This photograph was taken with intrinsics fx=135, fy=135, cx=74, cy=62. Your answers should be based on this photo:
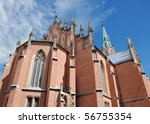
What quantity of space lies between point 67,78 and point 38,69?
392 cm

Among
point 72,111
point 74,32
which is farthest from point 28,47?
point 72,111

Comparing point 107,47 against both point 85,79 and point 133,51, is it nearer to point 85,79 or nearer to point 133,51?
point 133,51

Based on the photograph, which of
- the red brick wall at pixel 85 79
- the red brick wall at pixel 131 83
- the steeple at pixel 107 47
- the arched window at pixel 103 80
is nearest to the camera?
the red brick wall at pixel 85 79

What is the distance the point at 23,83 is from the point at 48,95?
10.9 ft

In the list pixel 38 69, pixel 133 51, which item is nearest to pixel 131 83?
pixel 133 51

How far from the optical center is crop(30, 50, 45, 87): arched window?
15.7 meters

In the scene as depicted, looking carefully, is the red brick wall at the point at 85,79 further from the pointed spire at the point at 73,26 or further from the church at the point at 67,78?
the pointed spire at the point at 73,26

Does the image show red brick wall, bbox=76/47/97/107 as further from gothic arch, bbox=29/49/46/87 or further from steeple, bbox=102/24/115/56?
steeple, bbox=102/24/115/56

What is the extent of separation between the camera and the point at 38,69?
16.6 meters

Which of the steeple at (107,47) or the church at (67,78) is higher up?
the steeple at (107,47)

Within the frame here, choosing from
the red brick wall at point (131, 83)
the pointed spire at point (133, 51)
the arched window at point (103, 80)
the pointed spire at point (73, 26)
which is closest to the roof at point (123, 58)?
the pointed spire at point (133, 51)

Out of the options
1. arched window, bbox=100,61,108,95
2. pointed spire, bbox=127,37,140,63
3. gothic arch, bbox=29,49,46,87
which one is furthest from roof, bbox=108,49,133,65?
gothic arch, bbox=29,49,46,87

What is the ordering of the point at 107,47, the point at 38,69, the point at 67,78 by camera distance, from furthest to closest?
the point at 107,47 → the point at 67,78 → the point at 38,69

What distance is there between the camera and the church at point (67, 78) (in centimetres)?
1424
